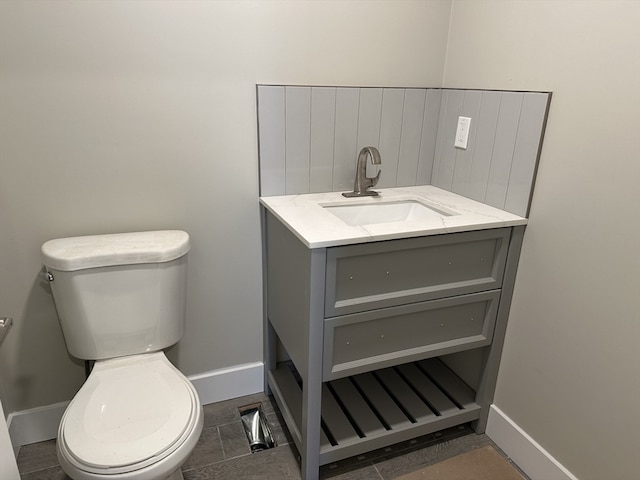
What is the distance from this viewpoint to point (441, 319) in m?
1.50

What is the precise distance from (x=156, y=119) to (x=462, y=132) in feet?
3.70

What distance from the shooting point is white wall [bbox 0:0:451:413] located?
133cm

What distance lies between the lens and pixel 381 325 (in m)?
1.41

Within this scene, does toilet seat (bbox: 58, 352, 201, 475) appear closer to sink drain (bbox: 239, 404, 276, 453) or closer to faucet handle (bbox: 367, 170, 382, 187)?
sink drain (bbox: 239, 404, 276, 453)

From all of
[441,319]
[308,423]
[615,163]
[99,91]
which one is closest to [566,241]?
[615,163]

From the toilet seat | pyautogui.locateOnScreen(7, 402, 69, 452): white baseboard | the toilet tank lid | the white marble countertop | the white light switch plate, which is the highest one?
the white light switch plate

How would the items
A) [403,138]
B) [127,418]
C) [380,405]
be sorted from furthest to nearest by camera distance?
[403,138] → [380,405] → [127,418]

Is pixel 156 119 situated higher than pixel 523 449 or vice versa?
pixel 156 119

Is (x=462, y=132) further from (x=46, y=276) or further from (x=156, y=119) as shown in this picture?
(x=46, y=276)

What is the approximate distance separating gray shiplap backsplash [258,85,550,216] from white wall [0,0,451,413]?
2.6 inches

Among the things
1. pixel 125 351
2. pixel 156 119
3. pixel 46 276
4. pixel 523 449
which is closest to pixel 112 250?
pixel 46 276

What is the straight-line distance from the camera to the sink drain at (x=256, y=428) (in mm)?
1647

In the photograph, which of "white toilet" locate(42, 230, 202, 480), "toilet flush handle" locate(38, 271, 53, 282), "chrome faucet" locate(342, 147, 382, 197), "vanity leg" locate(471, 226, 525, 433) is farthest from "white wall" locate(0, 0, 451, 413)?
"vanity leg" locate(471, 226, 525, 433)

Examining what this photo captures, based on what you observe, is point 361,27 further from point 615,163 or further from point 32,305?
point 32,305
